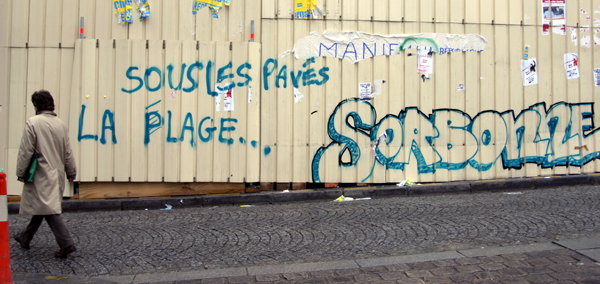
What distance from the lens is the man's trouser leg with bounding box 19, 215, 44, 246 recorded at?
480 centimetres

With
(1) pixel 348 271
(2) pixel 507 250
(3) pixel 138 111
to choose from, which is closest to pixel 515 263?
(2) pixel 507 250

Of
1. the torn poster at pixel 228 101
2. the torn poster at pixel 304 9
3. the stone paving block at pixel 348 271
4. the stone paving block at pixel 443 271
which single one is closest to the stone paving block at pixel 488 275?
the stone paving block at pixel 443 271

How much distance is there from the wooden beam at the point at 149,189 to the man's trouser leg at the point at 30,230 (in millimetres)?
2563

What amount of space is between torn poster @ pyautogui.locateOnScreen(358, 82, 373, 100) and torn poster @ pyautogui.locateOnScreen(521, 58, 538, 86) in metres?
2.75

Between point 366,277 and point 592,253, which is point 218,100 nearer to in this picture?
point 366,277

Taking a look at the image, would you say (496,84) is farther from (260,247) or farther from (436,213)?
(260,247)

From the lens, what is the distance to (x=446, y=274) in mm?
4039

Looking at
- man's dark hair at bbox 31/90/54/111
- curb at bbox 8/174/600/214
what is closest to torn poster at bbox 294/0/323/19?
curb at bbox 8/174/600/214

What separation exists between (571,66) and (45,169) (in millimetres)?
8273

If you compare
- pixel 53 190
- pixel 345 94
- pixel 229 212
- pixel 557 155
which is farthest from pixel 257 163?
pixel 557 155

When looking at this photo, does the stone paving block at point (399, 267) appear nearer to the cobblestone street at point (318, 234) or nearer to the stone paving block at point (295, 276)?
the cobblestone street at point (318, 234)

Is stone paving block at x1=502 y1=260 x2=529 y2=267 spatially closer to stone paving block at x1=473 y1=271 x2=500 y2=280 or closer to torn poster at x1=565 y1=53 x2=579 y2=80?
stone paving block at x1=473 y1=271 x2=500 y2=280

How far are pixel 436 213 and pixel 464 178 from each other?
2048 millimetres

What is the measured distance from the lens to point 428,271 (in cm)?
413
